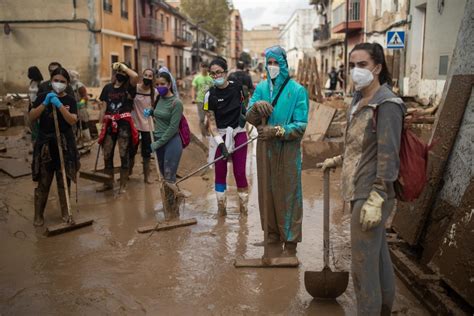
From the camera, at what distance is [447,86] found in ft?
13.5

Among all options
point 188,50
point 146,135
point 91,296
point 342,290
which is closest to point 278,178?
point 342,290

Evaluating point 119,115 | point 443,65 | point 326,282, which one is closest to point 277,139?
point 326,282

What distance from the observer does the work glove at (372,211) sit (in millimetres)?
2668

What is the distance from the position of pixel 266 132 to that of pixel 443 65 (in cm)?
1068

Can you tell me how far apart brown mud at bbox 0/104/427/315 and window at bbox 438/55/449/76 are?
8.09 m

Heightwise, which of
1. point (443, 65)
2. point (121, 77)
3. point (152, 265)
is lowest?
point (152, 265)

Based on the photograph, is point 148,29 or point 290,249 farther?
point 148,29

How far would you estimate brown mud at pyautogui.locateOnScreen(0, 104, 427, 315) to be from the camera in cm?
357

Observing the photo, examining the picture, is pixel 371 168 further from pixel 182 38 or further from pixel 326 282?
pixel 182 38

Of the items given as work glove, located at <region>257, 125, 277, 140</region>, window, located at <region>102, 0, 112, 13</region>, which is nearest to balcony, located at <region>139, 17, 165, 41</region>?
window, located at <region>102, 0, 112, 13</region>

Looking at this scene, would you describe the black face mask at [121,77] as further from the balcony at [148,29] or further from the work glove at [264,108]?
the balcony at [148,29]

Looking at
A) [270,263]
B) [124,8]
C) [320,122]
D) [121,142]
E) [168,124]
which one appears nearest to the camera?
[270,263]

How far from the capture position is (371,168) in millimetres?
2805

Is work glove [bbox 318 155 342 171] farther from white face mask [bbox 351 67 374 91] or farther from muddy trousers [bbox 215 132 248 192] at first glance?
muddy trousers [bbox 215 132 248 192]
